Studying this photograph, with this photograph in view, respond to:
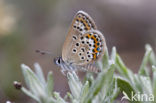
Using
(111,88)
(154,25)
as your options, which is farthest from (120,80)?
(154,25)

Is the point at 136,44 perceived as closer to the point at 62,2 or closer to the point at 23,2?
the point at 62,2

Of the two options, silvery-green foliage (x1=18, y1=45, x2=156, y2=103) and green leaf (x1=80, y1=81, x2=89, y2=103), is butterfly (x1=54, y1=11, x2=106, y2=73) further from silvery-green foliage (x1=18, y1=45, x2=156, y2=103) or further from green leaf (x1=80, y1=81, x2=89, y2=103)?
green leaf (x1=80, y1=81, x2=89, y2=103)

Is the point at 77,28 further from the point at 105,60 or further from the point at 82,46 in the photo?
the point at 105,60

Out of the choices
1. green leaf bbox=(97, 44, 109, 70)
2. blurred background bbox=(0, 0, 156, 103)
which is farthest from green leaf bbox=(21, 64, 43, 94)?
blurred background bbox=(0, 0, 156, 103)

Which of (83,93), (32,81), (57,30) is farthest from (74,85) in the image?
(57,30)

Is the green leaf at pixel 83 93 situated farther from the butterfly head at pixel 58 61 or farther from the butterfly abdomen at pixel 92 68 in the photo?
the butterfly head at pixel 58 61
